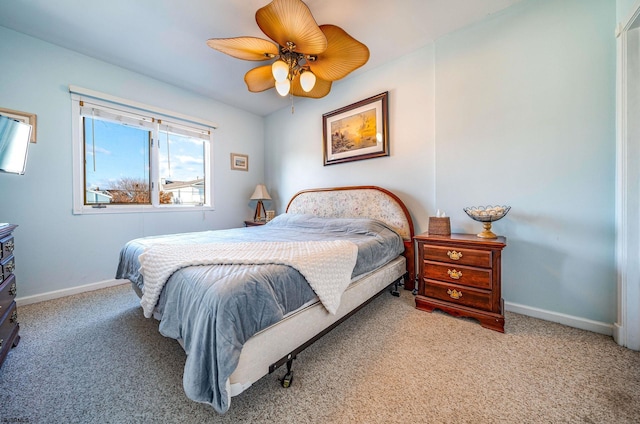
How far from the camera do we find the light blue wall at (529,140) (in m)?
1.70

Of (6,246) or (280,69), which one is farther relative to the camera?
(280,69)

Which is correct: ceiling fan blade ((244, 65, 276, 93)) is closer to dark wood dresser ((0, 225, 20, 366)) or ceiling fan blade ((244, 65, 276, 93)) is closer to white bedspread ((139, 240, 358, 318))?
white bedspread ((139, 240, 358, 318))

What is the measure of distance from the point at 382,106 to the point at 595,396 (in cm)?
290

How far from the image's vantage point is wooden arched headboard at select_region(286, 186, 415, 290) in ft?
8.39

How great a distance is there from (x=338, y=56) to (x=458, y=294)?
2.29m

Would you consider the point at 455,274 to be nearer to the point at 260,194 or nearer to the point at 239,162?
the point at 260,194

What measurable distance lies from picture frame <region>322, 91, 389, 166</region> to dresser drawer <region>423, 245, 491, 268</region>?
137 cm

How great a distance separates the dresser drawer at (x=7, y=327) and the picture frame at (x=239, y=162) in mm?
2946

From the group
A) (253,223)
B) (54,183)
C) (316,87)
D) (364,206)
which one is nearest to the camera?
(316,87)

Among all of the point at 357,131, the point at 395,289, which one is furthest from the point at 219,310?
the point at 357,131

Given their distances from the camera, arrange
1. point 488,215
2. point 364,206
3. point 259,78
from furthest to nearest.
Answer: point 364,206, point 259,78, point 488,215

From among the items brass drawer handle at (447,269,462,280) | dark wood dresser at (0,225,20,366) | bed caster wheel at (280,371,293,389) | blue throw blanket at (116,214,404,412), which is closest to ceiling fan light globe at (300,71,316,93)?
blue throw blanket at (116,214,404,412)

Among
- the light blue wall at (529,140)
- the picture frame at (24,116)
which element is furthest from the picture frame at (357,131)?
the picture frame at (24,116)

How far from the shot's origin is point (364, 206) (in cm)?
291
